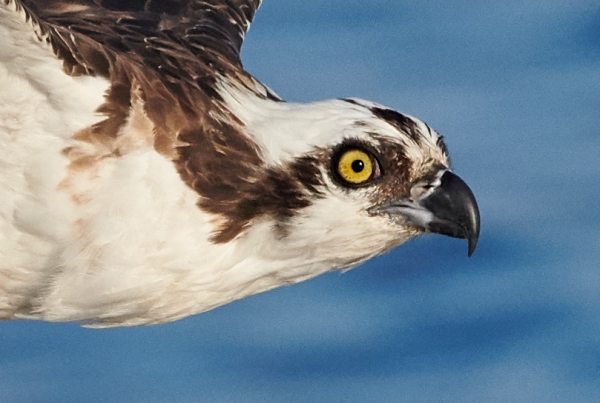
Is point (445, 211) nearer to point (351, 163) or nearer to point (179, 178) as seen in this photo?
point (351, 163)

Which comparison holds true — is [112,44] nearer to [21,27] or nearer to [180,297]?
[21,27]

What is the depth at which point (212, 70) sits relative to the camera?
28.0 feet

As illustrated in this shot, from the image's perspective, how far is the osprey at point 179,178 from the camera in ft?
26.0

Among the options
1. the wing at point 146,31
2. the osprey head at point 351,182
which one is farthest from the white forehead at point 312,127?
the wing at point 146,31

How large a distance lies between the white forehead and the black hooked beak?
209 mm

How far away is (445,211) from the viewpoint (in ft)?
26.7

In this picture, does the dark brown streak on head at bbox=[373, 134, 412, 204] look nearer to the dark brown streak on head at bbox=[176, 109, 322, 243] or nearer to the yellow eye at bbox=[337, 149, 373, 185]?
the yellow eye at bbox=[337, 149, 373, 185]

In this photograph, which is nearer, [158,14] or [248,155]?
[248,155]

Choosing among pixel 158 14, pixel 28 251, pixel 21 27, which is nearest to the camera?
pixel 21 27

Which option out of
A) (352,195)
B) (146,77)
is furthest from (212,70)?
(352,195)

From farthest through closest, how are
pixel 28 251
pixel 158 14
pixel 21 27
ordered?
pixel 158 14
pixel 28 251
pixel 21 27

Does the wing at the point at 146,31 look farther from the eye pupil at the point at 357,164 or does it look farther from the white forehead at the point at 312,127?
the eye pupil at the point at 357,164

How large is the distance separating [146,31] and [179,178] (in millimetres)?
1380

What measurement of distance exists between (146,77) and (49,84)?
52 cm
